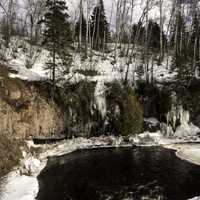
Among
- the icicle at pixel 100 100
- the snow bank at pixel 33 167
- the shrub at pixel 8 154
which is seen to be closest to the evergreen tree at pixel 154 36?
the icicle at pixel 100 100

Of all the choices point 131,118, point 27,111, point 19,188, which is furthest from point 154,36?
point 19,188

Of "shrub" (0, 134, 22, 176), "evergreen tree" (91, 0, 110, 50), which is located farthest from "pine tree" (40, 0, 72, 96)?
"evergreen tree" (91, 0, 110, 50)

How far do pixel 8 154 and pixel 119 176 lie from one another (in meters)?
6.66

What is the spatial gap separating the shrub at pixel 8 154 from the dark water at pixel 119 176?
185cm

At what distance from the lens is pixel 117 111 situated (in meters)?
29.1

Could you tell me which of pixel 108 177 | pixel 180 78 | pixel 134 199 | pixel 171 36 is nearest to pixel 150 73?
pixel 180 78

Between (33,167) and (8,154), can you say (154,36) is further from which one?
(8,154)

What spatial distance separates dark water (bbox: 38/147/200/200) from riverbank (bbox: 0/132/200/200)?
59 cm

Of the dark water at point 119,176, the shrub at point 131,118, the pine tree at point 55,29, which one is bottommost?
the dark water at point 119,176

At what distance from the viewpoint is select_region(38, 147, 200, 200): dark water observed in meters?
15.9

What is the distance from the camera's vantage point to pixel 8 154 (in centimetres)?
1938

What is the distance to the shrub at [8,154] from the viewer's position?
721 inches

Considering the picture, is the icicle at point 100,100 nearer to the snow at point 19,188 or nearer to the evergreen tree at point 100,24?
the snow at point 19,188

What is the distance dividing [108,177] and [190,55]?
22337mm
